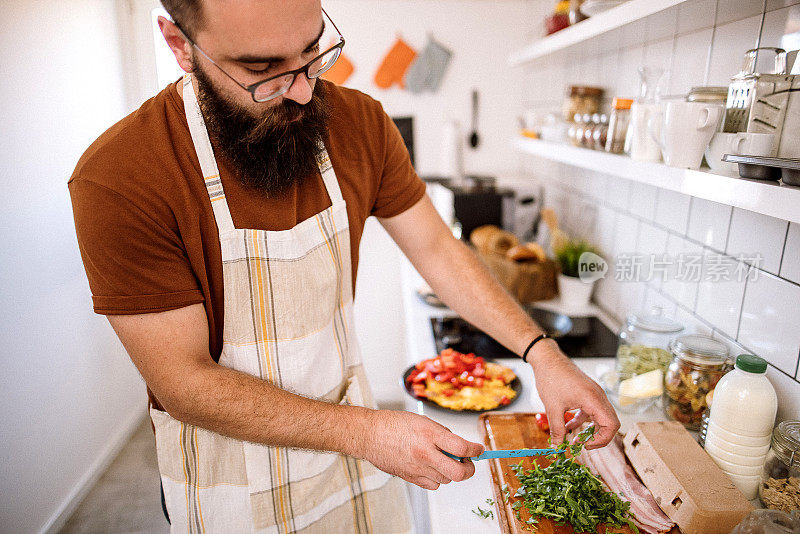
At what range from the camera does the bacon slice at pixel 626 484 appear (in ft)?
2.98

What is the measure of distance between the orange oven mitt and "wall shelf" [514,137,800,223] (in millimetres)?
1620

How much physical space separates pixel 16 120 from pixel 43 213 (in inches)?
13.9

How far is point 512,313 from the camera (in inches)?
47.4

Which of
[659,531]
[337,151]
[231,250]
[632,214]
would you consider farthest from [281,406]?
[632,214]

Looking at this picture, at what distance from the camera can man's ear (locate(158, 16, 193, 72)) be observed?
2.96 feet

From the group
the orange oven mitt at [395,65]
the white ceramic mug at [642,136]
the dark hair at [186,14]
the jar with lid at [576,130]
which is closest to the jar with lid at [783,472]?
the white ceramic mug at [642,136]

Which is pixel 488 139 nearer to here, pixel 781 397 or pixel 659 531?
pixel 781 397

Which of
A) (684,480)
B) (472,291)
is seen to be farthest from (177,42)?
(684,480)

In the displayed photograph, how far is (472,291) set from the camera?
1247mm

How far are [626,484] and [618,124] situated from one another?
825 millimetres

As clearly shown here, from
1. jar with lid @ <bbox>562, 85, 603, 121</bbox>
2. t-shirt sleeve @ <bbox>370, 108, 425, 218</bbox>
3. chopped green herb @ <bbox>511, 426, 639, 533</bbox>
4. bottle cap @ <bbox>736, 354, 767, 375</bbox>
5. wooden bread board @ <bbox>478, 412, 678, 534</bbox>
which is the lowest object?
wooden bread board @ <bbox>478, 412, 678, 534</bbox>

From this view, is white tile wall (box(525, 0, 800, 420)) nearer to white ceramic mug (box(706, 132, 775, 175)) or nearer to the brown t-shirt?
white ceramic mug (box(706, 132, 775, 175))

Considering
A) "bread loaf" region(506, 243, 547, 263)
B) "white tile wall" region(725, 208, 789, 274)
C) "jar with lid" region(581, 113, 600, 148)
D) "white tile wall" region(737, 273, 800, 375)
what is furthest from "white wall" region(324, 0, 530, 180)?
"white tile wall" region(737, 273, 800, 375)

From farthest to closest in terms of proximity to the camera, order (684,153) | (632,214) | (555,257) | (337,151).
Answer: (555,257), (632,214), (337,151), (684,153)
